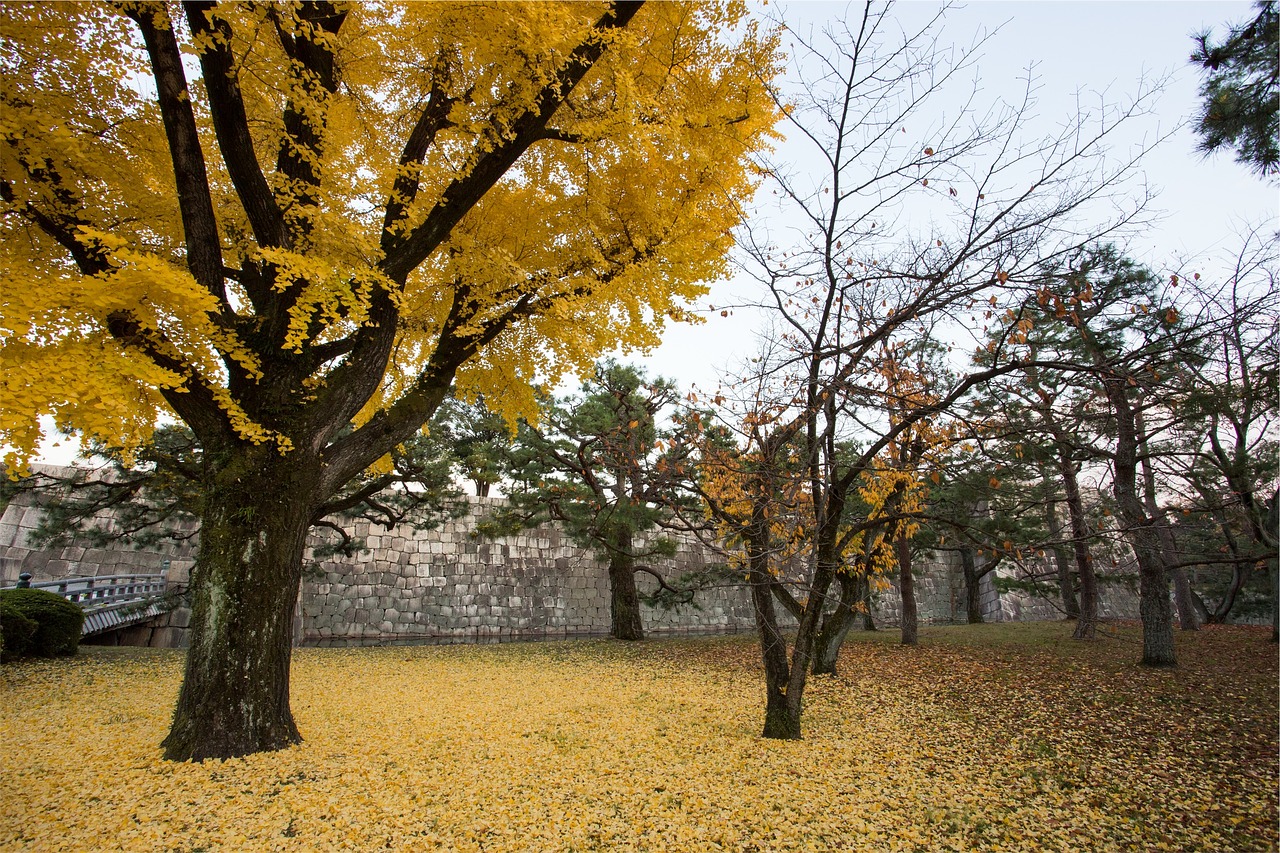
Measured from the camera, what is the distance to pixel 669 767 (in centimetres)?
362

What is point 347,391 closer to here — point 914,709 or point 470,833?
point 470,833

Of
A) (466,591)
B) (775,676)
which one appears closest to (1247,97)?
(775,676)

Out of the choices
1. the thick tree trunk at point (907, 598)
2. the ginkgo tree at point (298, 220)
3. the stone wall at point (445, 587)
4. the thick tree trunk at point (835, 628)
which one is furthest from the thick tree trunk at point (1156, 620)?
the stone wall at point (445, 587)

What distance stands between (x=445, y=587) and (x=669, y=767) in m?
12.4

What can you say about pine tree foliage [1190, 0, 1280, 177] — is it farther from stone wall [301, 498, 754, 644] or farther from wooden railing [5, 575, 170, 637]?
wooden railing [5, 575, 170, 637]

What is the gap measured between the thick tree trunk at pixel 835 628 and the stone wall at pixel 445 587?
6.90m

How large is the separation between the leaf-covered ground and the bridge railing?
12.3 ft

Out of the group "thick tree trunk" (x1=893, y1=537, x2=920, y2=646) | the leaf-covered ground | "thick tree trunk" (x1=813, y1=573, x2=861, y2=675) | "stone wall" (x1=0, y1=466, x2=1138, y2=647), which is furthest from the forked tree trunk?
"stone wall" (x1=0, y1=466, x2=1138, y2=647)

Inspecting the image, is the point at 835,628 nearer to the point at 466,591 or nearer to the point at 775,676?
the point at 775,676

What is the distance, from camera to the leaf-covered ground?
276 centimetres

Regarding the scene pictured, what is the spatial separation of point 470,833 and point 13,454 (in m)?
2.75

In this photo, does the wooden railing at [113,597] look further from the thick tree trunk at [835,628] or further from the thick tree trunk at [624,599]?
the thick tree trunk at [835,628]

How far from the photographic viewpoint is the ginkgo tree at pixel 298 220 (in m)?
3.25

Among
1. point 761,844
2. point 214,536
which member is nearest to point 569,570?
→ point 214,536
